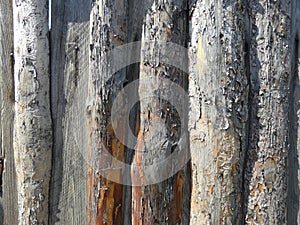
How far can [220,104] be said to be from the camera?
1.52m

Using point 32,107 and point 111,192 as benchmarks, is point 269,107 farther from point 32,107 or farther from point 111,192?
point 32,107

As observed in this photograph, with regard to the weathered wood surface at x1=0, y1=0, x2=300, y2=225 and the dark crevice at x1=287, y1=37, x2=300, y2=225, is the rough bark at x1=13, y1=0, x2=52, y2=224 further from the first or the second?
the dark crevice at x1=287, y1=37, x2=300, y2=225

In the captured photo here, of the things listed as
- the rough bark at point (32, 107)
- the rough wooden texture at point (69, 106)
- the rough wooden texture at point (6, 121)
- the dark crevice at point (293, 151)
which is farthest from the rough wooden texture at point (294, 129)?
the rough wooden texture at point (6, 121)

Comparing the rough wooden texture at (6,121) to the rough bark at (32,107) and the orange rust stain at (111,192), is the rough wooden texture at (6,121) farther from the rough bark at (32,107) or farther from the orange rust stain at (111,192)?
the orange rust stain at (111,192)

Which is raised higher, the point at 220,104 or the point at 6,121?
the point at 220,104

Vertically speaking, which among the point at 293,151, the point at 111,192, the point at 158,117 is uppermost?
the point at 158,117

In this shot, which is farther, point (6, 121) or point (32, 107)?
point (6, 121)

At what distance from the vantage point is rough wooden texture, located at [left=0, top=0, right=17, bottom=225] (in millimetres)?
1840

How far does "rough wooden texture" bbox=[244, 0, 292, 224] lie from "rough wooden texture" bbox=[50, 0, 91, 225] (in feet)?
2.18

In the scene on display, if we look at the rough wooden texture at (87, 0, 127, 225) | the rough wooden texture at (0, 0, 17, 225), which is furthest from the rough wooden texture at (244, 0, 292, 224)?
the rough wooden texture at (0, 0, 17, 225)

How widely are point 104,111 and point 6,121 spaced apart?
1.72ft

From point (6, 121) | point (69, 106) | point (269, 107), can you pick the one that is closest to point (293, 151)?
point (269, 107)

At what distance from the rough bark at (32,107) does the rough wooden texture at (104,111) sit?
216 millimetres

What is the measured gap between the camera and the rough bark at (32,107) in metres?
1.72
